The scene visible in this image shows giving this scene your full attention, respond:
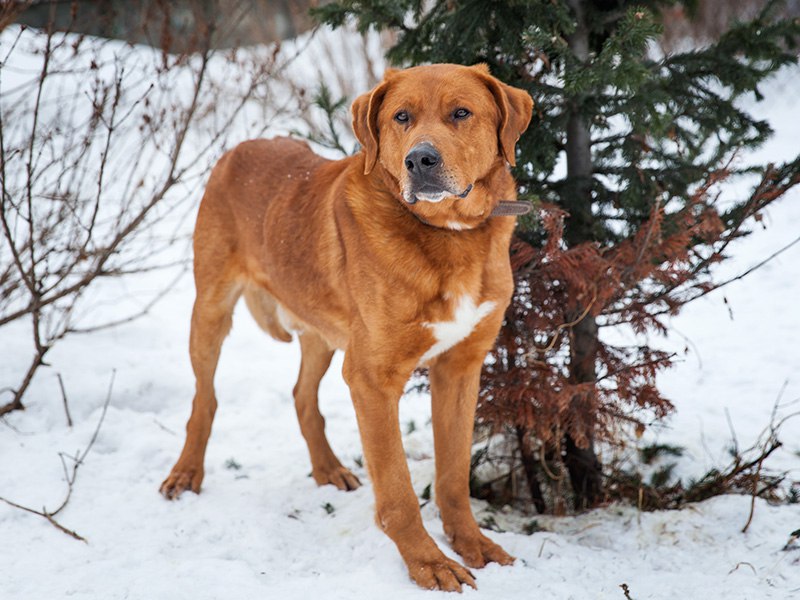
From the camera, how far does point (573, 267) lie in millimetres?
3340

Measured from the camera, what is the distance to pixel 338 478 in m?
3.97

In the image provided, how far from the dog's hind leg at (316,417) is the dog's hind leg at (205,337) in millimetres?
463

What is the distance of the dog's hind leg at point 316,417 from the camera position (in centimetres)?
398

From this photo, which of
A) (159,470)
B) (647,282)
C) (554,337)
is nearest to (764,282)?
(647,282)

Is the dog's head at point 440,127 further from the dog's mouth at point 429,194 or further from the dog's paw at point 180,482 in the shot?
the dog's paw at point 180,482

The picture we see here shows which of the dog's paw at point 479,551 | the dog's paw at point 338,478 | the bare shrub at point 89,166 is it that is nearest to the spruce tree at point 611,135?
the dog's paw at point 479,551

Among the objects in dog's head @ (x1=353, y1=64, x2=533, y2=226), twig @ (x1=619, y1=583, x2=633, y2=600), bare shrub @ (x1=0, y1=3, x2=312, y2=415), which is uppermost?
bare shrub @ (x1=0, y1=3, x2=312, y2=415)

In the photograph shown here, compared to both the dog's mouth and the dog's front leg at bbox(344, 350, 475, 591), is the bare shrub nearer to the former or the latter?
the dog's mouth

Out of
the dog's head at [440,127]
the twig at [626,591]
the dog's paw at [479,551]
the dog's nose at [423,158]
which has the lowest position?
the twig at [626,591]

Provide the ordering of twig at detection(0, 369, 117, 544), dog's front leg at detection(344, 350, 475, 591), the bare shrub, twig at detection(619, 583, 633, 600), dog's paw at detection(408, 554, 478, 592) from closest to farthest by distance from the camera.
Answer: twig at detection(619, 583, 633, 600)
dog's paw at detection(408, 554, 478, 592)
dog's front leg at detection(344, 350, 475, 591)
twig at detection(0, 369, 117, 544)
the bare shrub

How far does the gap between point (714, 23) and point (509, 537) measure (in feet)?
36.0

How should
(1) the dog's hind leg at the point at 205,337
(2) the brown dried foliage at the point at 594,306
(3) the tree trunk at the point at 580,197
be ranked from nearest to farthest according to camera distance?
(2) the brown dried foliage at the point at 594,306
(3) the tree trunk at the point at 580,197
(1) the dog's hind leg at the point at 205,337

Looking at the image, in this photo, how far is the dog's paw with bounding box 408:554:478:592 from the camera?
2.81 metres

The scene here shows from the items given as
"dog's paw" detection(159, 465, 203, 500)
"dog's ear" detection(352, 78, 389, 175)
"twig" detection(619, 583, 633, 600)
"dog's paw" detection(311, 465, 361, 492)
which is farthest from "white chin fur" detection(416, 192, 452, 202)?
"dog's paw" detection(159, 465, 203, 500)
